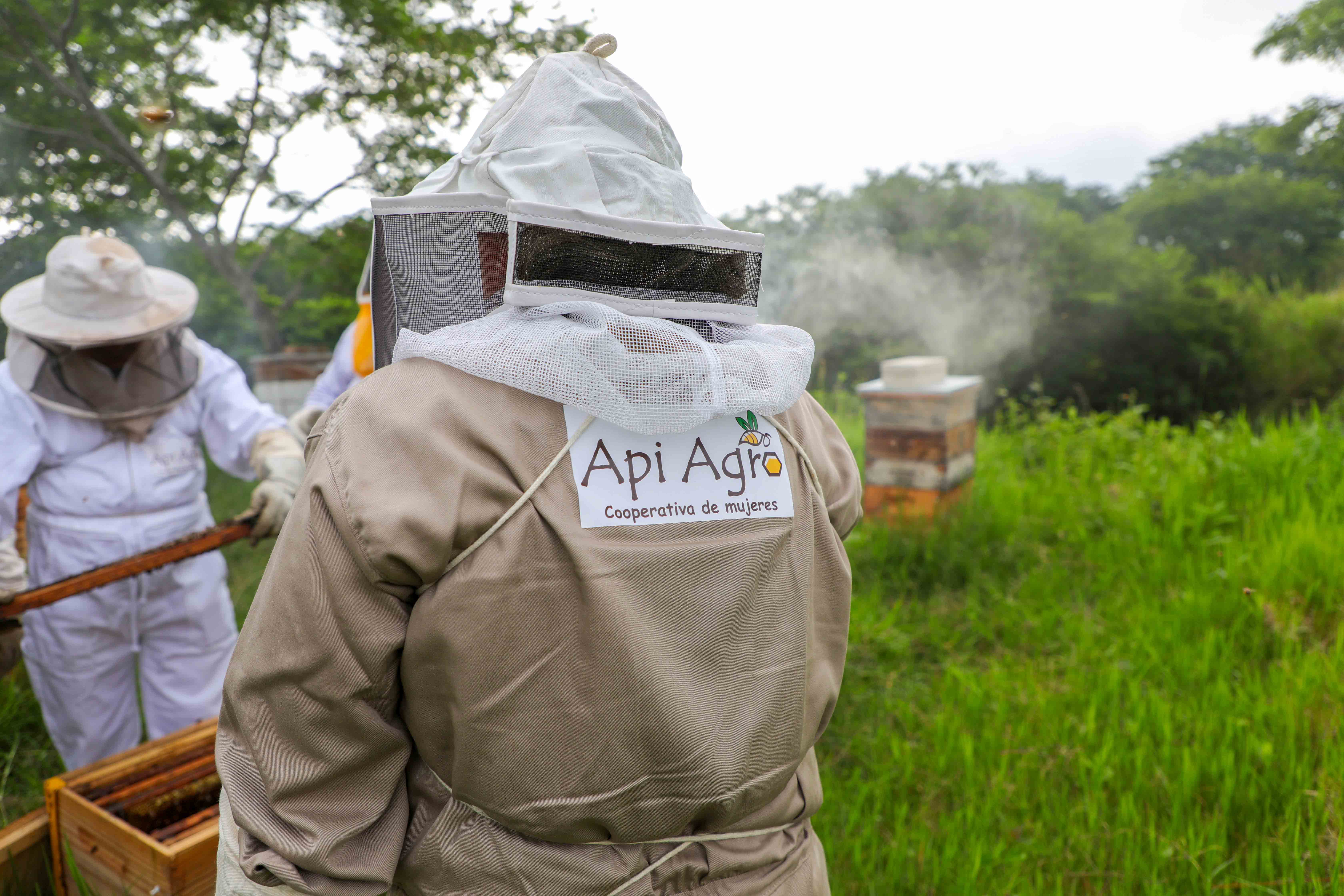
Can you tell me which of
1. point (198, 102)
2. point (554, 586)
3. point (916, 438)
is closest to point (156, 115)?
point (198, 102)

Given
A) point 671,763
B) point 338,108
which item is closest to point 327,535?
point 671,763

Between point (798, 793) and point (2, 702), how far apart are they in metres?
3.85

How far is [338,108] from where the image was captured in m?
8.05

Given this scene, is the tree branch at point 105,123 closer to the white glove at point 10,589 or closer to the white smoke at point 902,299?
the white smoke at point 902,299

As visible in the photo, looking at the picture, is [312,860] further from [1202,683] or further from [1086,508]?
[1086,508]

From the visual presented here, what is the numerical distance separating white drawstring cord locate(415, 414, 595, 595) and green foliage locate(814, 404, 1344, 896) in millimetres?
1970

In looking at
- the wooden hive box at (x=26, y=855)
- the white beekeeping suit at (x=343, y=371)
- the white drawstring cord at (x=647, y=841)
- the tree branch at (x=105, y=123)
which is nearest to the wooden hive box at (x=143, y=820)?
the wooden hive box at (x=26, y=855)

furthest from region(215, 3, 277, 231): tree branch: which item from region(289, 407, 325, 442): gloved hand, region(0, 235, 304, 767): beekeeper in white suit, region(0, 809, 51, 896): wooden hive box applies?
region(0, 809, 51, 896): wooden hive box

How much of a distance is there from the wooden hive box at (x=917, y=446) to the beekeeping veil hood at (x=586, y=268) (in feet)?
12.2

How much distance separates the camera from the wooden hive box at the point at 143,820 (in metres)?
2.02

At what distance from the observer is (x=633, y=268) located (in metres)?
1.21

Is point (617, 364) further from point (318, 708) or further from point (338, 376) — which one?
point (338, 376)

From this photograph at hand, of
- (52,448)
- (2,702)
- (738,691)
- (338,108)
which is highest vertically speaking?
(338,108)

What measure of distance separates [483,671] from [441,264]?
0.67 meters
